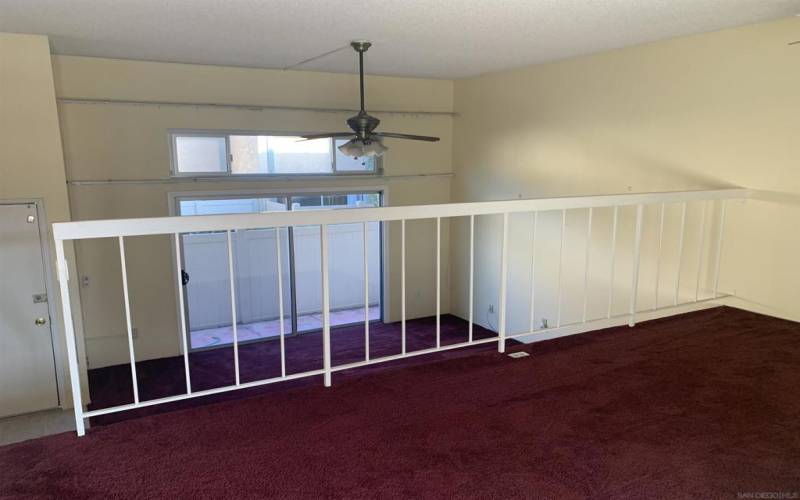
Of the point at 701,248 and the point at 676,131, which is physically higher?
the point at 676,131

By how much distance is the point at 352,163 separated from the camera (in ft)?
23.3

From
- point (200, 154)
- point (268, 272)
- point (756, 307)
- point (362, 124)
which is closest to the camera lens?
point (756, 307)

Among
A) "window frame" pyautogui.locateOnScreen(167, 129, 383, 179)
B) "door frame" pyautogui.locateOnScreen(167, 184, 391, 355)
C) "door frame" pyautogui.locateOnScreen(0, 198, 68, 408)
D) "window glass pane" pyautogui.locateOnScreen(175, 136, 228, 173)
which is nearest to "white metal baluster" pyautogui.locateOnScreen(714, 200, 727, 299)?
"door frame" pyautogui.locateOnScreen(167, 184, 391, 355)

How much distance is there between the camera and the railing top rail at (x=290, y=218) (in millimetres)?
1867

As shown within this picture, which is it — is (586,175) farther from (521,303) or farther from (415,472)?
(415,472)

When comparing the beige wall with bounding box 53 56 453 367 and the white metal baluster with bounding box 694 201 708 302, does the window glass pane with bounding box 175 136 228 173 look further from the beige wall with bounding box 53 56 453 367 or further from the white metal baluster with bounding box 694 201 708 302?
the white metal baluster with bounding box 694 201 708 302

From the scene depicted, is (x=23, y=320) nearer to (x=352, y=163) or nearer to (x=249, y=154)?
(x=249, y=154)

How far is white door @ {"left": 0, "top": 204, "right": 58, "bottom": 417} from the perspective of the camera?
14.8 feet

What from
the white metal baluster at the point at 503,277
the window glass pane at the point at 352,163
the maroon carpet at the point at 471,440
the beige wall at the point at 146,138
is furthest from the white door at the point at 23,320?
the white metal baluster at the point at 503,277

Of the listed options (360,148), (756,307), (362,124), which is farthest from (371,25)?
(756,307)

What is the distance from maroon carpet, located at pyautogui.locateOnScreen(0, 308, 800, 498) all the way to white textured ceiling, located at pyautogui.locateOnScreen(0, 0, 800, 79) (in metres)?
2.34

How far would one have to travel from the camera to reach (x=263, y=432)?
83.4 inches

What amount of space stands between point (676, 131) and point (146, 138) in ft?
17.7

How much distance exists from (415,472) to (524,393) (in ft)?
2.74
